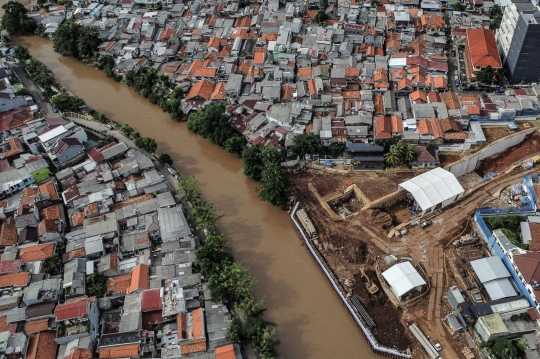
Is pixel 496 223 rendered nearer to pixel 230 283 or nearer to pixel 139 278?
pixel 230 283

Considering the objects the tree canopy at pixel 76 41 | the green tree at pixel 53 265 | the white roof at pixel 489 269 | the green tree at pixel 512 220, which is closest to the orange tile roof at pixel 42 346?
the green tree at pixel 53 265

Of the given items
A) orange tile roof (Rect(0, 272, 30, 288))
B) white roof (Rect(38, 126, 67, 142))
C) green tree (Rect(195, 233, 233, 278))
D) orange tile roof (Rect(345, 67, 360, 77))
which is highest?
orange tile roof (Rect(345, 67, 360, 77))

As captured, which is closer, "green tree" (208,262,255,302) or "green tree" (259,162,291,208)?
"green tree" (208,262,255,302)

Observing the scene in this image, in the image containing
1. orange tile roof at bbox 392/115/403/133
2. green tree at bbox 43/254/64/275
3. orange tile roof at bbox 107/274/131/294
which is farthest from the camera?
orange tile roof at bbox 392/115/403/133

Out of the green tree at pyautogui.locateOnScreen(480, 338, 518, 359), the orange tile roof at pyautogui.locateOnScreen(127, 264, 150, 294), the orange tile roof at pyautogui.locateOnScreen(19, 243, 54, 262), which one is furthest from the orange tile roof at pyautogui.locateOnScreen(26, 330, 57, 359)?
the green tree at pyautogui.locateOnScreen(480, 338, 518, 359)

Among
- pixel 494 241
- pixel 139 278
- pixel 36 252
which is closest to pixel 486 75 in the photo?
pixel 494 241

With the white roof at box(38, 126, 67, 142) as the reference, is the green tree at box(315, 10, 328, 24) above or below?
above

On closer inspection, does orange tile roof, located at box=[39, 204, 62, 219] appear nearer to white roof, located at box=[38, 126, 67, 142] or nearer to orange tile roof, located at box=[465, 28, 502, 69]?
white roof, located at box=[38, 126, 67, 142]
